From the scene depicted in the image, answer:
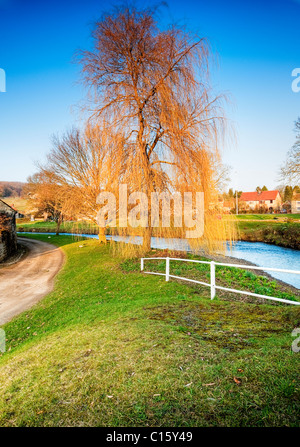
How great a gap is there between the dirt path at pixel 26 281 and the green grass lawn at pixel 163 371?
329cm

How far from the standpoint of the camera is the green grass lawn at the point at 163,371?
234 centimetres

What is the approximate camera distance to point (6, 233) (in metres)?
19.8

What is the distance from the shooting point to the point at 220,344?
372 centimetres

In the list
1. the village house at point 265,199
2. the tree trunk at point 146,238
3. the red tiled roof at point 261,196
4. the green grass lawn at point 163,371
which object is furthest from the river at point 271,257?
the red tiled roof at point 261,196

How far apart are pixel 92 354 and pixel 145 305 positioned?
299 cm

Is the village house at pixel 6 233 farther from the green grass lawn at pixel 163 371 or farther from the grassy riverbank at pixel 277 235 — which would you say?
the grassy riverbank at pixel 277 235

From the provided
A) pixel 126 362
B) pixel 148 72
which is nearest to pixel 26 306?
pixel 126 362

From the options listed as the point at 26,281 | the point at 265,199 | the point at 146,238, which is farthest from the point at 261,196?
the point at 26,281

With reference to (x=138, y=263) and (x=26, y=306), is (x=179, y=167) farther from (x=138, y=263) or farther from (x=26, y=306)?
(x=26, y=306)

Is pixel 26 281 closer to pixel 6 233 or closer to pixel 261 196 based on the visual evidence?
pixel 6 233

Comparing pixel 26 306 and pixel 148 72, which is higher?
pixel 148 72

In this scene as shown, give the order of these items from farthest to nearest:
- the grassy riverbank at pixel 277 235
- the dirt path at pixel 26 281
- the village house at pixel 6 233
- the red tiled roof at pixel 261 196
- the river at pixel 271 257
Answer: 1. the red tiled roof at pixel 261 196
2. the grassy riverbank at pixel 277 235
3. the village house at pixel 6 233
4. the river at pixel 271 257
5. the dirt path at pixel 26 281

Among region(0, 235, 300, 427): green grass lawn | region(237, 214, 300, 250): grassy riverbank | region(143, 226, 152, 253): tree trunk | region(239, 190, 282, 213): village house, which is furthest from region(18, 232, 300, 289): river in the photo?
region(239, 190, 282, 213): village house

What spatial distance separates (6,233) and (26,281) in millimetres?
8423
